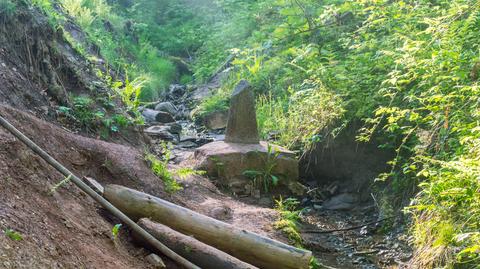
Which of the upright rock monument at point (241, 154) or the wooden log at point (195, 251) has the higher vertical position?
the wooden log at point (195, 251)

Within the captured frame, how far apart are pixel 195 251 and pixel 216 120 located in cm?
784

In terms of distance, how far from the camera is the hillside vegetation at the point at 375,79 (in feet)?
15.7

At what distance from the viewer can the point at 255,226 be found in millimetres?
6531

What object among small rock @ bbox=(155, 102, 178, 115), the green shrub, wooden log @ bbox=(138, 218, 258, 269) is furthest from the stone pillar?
small rock @ bbox=(155, 102, 178, 115)

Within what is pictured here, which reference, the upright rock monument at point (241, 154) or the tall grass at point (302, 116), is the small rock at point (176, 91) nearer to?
the tall grass at point (302, 116)

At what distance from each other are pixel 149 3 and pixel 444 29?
19.4 m

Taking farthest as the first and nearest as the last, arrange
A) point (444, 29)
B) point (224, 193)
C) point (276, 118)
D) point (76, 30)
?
1. point (76, 30)
2. point (276, 118)
3. point (224, 193)
4. point (444, 29)

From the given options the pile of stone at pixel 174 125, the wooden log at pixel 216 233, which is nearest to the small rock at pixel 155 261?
the wooden log at pixel 216 233

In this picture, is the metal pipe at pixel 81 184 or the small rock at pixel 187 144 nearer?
the metal pipe at pixel 81 184

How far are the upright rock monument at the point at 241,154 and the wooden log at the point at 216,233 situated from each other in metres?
3.52

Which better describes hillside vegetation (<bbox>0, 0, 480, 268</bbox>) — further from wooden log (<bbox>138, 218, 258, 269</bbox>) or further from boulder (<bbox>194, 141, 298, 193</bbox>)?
wooden log (<bbox>138, 218, 258, 269</bbox>)

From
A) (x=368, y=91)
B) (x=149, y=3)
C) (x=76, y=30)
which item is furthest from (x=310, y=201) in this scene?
(x=149, y=3)

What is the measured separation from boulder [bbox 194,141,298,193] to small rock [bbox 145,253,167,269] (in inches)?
154

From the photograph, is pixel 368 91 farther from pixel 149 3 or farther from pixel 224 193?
pixel 149 3
